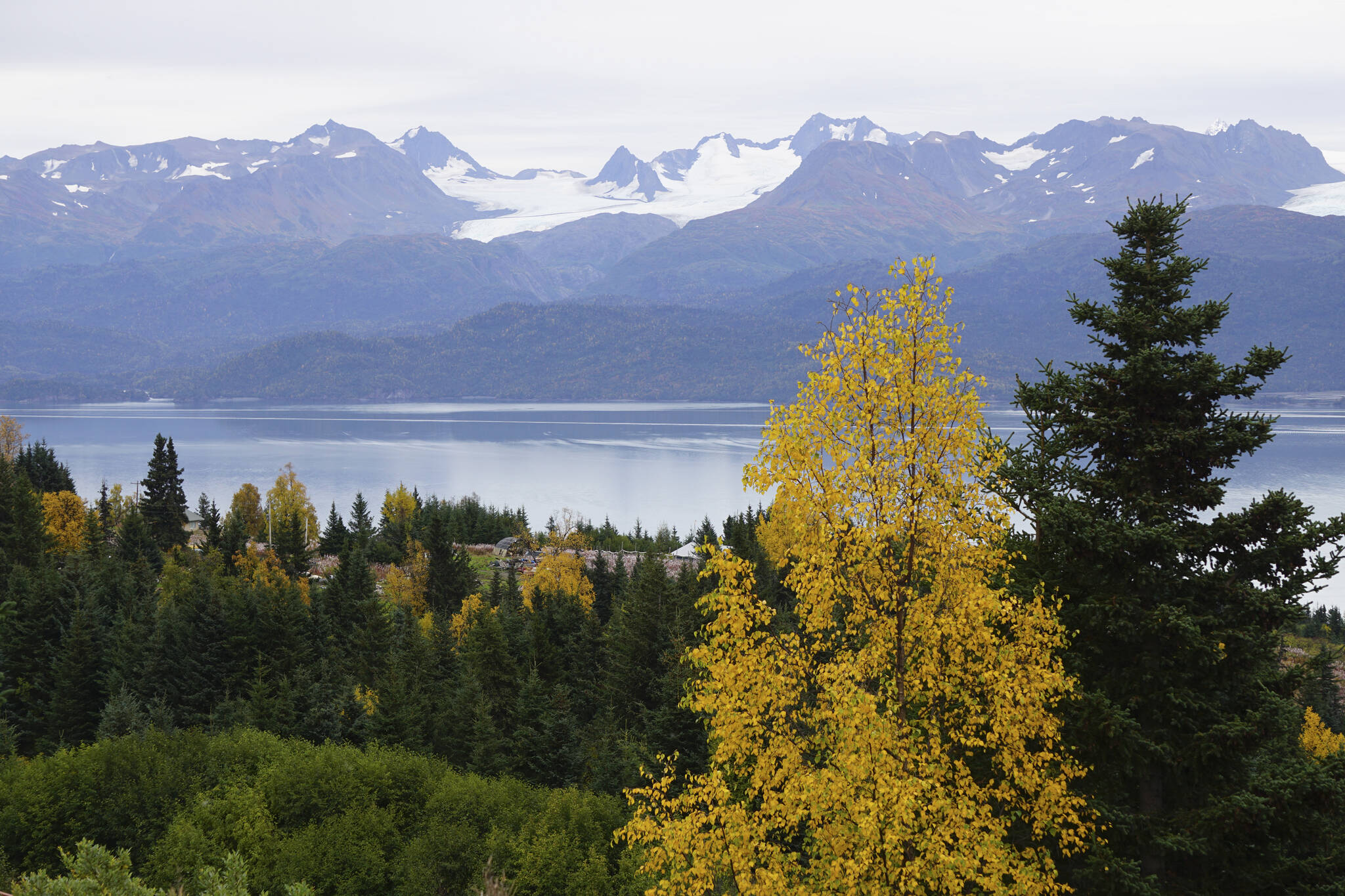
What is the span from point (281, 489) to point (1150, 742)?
13718 cm

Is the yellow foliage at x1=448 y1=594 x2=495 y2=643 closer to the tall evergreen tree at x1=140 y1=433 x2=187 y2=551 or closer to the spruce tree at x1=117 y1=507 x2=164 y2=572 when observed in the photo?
the spruce tree at x1=117 y1=507 x2=164 y2=572

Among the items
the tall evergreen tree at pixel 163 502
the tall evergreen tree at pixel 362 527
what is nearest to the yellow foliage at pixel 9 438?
the tall evergreen tree at pixel 163 502

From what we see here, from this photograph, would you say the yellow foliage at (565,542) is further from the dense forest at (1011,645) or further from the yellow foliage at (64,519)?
the dense forest at (1011,645)

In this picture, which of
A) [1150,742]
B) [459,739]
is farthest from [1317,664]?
[459,739]

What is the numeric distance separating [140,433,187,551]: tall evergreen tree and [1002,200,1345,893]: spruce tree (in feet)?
341

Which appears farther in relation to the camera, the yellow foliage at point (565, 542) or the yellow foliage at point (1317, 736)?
the yellow foliage at point (565, 542)

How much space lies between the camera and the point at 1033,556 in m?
17.1

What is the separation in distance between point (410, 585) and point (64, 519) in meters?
40.4

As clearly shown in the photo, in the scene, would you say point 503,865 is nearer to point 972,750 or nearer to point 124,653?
point 972,750

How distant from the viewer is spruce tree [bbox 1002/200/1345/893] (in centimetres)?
1505

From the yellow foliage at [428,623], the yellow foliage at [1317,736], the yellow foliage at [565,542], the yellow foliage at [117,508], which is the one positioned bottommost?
the yellow foliage at [1317,736]

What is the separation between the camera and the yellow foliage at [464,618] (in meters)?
73.9

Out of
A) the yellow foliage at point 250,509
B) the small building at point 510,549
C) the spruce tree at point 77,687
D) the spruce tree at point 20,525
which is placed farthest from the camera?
the yellow foliage at point 250,509

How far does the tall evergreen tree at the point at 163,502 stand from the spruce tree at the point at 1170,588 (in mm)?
103956
